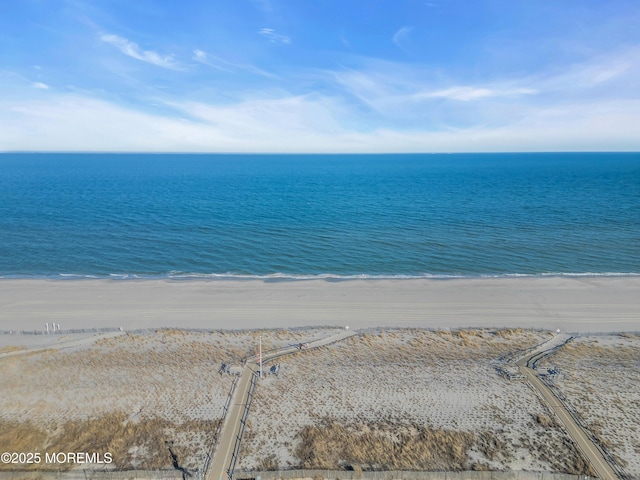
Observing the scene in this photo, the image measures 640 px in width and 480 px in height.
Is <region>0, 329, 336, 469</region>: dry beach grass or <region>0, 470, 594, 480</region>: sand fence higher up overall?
<region>0, 470, 594, 480</region>: sand fence

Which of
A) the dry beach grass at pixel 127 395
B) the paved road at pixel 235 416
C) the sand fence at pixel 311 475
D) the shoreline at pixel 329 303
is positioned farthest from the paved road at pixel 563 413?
the dry beach grass at pixel 127 395

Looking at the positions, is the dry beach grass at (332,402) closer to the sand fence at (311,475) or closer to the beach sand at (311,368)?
the beach sand at (311,368)

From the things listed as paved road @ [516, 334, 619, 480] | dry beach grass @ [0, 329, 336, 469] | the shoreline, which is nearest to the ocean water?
the shoreline

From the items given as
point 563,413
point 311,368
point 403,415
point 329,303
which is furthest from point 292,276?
point 563,413

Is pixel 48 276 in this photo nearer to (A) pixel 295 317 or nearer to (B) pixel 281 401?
(A) pixel 295 317

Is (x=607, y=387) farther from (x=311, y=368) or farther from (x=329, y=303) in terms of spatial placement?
(x=329, y=303)

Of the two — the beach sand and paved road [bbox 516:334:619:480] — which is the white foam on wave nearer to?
the beach sand
